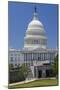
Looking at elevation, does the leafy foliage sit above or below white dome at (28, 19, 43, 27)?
below

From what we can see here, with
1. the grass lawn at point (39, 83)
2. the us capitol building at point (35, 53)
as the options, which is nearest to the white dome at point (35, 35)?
the us capitol building at point (35, 53)

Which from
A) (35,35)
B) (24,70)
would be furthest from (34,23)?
(24,70)

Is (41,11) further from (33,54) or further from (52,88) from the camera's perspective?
(52,88)

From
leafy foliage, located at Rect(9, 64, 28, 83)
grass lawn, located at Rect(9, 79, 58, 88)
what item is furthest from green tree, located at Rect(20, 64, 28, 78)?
grass lawn, located at Rect(9, 79, 58, 88)

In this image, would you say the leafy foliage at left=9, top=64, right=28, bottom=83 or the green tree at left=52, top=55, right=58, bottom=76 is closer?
the leafy foliage at left=9, top=64, right=28, bottom=83

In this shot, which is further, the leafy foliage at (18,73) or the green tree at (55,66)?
the green tree at (55,66)

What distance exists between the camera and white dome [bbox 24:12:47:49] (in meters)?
2.27

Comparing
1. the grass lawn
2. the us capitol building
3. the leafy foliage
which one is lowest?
the grass lawn

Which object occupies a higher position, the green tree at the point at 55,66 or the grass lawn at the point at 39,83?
the green tree at the point at 55,66

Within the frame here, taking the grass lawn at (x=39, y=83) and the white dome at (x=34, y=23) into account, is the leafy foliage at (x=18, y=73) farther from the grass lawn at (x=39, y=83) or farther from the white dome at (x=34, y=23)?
the white dome at (x=34, y=23)

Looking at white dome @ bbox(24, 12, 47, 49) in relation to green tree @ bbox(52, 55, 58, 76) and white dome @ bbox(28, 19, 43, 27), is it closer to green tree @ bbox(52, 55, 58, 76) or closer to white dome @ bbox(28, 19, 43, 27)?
white dome @ bbox(28, 19, 43, 27)

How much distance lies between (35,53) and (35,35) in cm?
21

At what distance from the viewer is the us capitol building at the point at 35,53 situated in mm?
2250

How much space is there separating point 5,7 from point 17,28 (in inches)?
10.7
